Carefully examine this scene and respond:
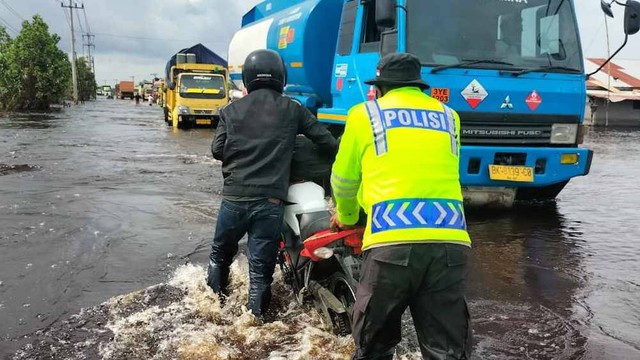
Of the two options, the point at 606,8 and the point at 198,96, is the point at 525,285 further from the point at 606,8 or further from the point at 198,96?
the point at 198,96

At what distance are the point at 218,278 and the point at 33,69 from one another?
38.8m

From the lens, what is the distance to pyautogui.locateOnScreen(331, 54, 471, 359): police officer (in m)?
2.47

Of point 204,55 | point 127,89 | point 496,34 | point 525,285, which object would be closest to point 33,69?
point 204,55

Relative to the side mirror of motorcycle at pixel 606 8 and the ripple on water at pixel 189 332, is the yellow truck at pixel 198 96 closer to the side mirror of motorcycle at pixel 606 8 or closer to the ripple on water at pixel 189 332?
the side mirror of motorcycle at pixel 606 8

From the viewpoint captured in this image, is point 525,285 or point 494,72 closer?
point 525,285

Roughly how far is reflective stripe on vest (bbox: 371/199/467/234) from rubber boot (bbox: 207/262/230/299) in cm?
193

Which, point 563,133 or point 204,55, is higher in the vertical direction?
Result: point 204,55

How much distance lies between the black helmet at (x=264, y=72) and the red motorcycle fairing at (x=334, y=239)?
114cm

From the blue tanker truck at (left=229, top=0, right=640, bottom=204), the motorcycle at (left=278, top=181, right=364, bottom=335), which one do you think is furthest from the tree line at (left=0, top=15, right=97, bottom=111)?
the motorcycle at (left=278, top=181, right=364, bottom=335)

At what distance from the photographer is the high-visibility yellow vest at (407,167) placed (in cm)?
247

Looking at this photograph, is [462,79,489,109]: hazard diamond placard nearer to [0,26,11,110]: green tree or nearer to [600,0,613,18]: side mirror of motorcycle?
[600,0,613,18]: side mirror of motorcycle

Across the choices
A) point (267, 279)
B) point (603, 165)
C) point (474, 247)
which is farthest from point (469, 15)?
point (603, 165)

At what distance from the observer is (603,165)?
13.6 m

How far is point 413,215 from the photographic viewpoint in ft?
8.07
